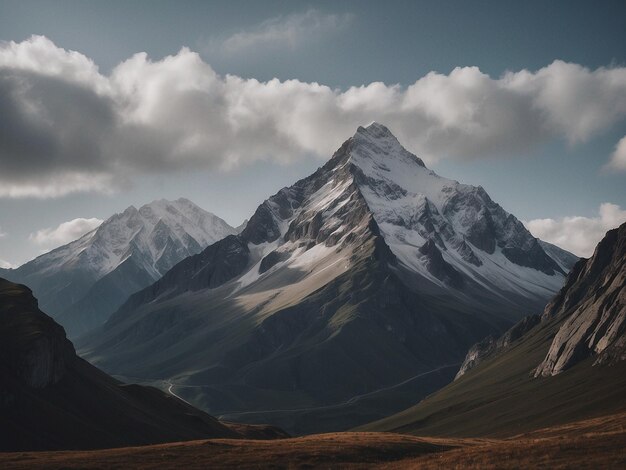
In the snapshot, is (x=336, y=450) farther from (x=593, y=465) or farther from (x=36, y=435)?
(x=36, y=435)

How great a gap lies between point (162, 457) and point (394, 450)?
27580mm

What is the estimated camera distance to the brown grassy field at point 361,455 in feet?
211

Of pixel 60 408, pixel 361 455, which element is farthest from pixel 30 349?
pixel 361 455

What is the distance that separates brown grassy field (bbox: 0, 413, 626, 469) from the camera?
64.4 meters

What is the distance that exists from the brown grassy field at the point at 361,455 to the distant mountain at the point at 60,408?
234ft

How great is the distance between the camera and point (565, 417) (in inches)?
6594

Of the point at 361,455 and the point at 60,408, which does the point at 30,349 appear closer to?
the point at 60,408

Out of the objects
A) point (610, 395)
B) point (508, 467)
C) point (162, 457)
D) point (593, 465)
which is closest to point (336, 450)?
point (162, 457)

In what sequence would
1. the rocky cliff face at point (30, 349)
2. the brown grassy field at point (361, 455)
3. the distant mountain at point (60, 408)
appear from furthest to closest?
the rocky cliff face at point (30, 349) < the distant mountain at point (60, 408) < the brown grassy field at point (361, 455)

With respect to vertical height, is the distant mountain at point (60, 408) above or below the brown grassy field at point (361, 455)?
above

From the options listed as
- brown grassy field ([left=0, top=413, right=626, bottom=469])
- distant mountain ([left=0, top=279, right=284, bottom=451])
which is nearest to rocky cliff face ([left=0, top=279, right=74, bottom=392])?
distant mountain ([left=0, top=279, right=284, bottom=451])

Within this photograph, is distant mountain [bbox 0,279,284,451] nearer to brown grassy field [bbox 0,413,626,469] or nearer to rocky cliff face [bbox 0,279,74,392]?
rocky cliff face [bbox 0,279,74,392]

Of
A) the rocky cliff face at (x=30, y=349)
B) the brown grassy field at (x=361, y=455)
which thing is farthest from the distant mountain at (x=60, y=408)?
the brown grassy field at (x=361, y=455)

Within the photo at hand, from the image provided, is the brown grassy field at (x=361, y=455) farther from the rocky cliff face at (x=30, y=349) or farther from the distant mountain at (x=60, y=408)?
the rocky cliff face at (x=30, y=349)
